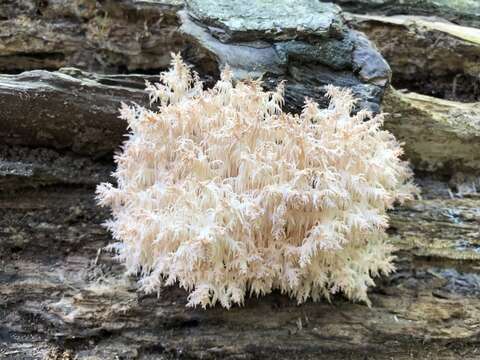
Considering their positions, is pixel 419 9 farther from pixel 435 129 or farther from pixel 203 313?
pixel 203 313

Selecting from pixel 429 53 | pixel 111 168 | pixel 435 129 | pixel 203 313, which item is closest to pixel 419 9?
pixel 429 53

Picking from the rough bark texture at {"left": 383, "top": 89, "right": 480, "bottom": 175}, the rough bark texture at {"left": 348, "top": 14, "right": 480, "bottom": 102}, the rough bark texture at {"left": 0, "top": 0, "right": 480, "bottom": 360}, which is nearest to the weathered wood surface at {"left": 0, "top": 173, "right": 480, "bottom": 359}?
the rough bark texture at {"left": 0, "top": 0, "right": 480, "bottom": 360}

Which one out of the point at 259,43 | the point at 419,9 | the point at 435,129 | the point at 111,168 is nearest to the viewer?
the point at 259,43

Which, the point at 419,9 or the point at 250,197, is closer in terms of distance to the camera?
the point at 250,197

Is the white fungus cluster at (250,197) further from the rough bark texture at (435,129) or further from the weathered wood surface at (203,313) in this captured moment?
the rough bark texture at (435,129)

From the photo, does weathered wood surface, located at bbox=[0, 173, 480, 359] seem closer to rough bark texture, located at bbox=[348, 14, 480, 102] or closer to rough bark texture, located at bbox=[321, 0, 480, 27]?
rough bark texture, located at bbox=[348, 14, 480, 102]

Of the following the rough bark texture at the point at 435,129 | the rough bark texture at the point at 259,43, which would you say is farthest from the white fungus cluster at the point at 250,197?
the rough bark texture at the point at 435,129
